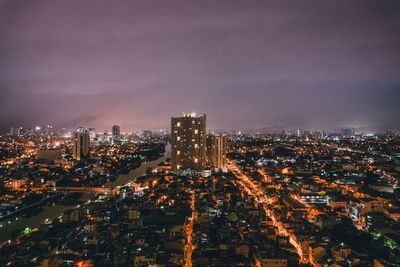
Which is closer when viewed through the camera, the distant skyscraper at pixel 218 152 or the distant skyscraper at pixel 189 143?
the distant skyscraper at pixel 189 143

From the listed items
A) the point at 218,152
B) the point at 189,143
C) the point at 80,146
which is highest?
the point at 189,143

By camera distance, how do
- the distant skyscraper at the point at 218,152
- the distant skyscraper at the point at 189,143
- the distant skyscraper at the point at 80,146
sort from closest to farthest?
the distant skyscraper at the point at 189,143, the distant skyscraper at the point at 218,152, the distant skyscraper at the point at 80,146

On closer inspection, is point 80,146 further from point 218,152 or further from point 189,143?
point 218,152

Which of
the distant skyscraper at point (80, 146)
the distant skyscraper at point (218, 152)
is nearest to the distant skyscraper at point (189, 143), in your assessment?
the distant skyscraper at point (218, 152)

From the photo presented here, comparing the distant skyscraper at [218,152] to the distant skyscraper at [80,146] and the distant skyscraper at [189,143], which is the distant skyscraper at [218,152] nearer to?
the distant skyscraper at [189,143]

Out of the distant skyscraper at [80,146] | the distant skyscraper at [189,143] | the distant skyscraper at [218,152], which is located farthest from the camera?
the distant skyscraper at [80,146]

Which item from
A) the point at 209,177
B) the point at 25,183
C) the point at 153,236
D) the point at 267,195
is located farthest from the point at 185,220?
the point at 25,183

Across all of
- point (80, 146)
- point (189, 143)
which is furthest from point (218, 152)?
point (80, 146)

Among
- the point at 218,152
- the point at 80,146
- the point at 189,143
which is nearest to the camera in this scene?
the point at 189,143

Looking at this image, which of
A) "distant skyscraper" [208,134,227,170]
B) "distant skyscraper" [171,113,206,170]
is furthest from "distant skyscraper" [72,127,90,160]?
"distant skyscraper" [208,134,227,170]

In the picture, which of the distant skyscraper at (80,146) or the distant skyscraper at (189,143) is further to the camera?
the distant skyscraper at (80,146)
